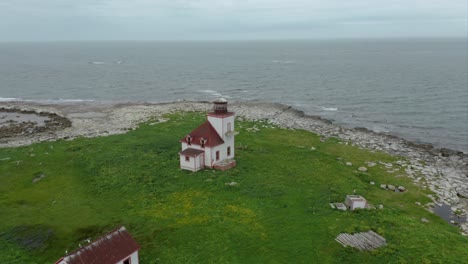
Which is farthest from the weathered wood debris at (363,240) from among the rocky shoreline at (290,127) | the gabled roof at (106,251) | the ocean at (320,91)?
the ocean at (320,91)

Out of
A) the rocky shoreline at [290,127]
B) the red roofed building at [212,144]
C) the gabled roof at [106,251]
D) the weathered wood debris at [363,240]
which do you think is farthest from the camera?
the rocky shoreline at [290,127]

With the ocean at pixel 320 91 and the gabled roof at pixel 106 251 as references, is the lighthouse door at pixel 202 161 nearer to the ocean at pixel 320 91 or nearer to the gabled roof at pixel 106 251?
the gabled roof at pixel 106 251

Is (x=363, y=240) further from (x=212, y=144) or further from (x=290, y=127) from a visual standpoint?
(x=290, y=127)

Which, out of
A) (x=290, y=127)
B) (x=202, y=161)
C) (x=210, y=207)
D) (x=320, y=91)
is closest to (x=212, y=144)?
(x=202, y=161)

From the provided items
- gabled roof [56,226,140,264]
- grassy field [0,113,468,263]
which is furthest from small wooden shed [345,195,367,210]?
gabled roof [56,226,140,264]

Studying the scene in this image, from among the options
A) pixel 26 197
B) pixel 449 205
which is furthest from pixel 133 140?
pixel 449 205

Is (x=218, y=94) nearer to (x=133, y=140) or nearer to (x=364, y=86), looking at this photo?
(x=364, y=86)
